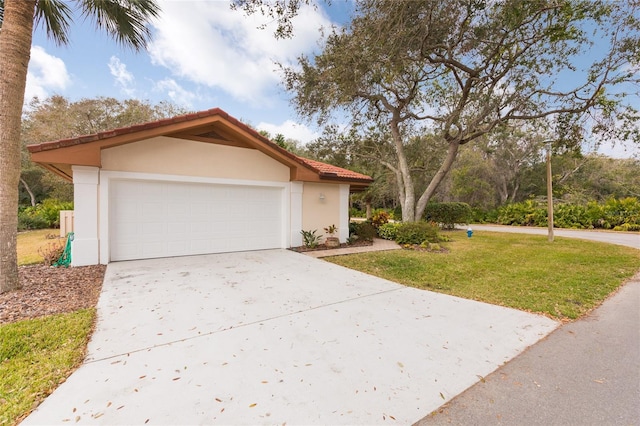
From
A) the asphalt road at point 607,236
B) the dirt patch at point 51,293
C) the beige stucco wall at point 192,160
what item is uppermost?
the beige stucco wall at point 192,160

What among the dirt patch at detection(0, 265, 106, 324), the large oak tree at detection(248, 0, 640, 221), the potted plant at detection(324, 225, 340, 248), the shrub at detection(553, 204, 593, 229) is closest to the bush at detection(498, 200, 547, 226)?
the shrub at detection(553, 204, 593, 229)

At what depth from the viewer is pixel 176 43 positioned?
834 cm

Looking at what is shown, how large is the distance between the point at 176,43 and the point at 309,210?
659 cm

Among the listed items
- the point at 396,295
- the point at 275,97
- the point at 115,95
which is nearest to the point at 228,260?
the point at 396,295

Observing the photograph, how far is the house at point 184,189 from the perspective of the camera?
20.1 feet

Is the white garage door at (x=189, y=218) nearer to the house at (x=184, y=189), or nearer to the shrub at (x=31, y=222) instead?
the house at (x=184, y=189)

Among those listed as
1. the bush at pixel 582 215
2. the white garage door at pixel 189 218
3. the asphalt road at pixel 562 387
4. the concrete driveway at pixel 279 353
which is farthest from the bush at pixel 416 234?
the bush at pixel 582 215

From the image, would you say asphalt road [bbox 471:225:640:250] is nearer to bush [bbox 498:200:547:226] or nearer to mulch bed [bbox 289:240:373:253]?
bush [bbox 498:200:547:226]

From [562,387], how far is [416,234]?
27.4ft

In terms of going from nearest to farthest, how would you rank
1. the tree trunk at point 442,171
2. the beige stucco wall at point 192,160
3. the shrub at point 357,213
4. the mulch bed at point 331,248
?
the beige stucco wall at point 192,160 < the mulch bed at point 331,248 < the tree trunk at point 442,171 < the shrub at point 357,213

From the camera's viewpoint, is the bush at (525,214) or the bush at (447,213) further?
the bush at (525,214)

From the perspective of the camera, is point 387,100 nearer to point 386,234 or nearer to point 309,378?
point 386,234

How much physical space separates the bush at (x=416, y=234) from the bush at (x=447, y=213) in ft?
20.4

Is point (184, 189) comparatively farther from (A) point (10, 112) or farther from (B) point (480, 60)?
(B) point (480, 60)
